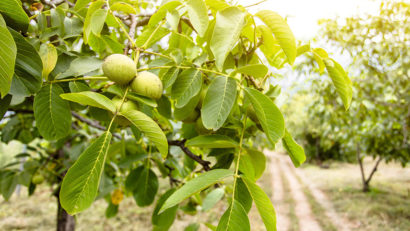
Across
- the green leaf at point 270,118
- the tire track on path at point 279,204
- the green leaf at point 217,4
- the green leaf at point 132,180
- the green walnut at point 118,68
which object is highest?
the green leaf at point 217,4

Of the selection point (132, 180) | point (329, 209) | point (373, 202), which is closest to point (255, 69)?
point (132, 180)

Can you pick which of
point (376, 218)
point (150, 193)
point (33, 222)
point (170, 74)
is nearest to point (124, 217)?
point (33, 222)

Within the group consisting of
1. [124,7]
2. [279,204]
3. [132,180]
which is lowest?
[279,204]

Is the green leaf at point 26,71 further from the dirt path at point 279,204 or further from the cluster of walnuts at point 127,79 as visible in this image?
the dirt path at point 279,204

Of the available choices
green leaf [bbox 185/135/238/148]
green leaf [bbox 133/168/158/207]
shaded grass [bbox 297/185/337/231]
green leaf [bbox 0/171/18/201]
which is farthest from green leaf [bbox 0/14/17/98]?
shaded grass [bbox 297/185/337/231]

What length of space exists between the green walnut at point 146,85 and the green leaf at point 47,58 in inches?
8.9

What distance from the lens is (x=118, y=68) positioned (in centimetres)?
65

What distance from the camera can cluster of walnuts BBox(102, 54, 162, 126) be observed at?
654 mm

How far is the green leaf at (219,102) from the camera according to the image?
2.23ft

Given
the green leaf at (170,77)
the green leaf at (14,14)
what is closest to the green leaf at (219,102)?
the green leaf at (170,77)

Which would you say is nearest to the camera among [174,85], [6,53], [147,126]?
[6,53]

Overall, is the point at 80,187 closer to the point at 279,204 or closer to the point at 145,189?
the point at 145,189

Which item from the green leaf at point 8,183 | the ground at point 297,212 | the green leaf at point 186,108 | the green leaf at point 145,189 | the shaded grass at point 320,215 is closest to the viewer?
the green leaf at point 186,108

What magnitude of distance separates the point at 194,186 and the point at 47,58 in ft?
1.69
